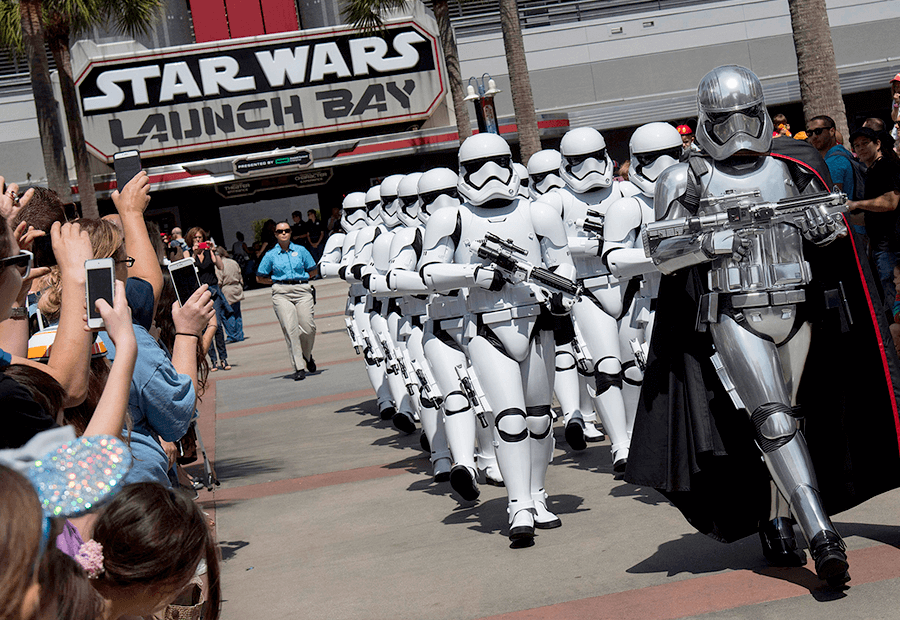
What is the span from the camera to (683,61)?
31.4 metres

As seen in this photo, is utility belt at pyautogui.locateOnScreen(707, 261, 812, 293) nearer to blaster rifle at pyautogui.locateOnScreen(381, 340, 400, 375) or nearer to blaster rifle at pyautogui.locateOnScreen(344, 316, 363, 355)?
blaster rifle at pyautogui.locateOnScreen(381, 340, 400, 375)

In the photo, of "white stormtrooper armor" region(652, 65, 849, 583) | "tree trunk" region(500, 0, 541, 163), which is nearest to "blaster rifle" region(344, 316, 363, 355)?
"tree trunk" region(500, 0, 541, 163)

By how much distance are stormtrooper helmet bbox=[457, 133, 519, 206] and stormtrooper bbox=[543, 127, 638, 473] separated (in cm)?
102

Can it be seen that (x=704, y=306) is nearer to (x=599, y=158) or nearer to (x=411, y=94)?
(x=599, y=158)

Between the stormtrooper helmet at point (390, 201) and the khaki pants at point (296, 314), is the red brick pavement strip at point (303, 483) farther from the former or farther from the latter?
the khaki pants at point (296, 314)

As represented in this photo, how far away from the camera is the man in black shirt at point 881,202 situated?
6.10 m

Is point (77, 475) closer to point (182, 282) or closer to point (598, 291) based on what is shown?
point (182, 282)

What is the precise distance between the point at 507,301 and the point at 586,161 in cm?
217

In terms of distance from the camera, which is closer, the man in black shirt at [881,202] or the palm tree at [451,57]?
the man in black shirt at [881,202]

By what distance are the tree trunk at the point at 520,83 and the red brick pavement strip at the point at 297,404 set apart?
5775mm

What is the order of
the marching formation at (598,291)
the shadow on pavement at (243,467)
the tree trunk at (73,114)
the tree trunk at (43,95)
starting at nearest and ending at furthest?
the marching formation at (598,291) → the shadow on pavement at (243,467) → the tree trunk at (43,95) → the tree trunk at (73,114)

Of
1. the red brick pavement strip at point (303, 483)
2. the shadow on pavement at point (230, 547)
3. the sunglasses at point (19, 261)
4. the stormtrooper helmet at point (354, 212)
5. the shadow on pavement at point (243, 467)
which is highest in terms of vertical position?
the stormtrooper helmet at point (354, 212)

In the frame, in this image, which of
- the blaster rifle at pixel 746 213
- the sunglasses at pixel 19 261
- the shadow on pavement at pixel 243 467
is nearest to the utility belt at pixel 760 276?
the blaster rifle at pixel 746 213

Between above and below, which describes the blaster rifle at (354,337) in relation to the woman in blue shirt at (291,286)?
below
